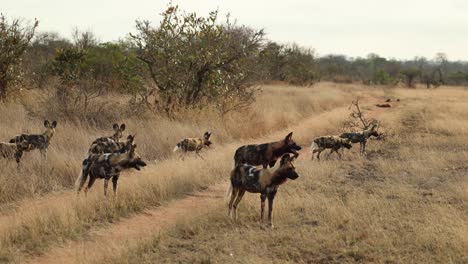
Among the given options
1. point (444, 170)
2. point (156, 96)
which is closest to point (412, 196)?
point (444, 170)

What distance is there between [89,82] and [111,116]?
1.70 meters

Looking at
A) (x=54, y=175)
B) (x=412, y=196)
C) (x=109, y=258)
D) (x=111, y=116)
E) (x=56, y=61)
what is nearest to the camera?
(x=109, y=258)

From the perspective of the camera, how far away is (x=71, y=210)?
293 inches

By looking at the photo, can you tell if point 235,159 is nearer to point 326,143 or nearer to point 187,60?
point 326,143

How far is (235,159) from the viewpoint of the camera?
31.9ft

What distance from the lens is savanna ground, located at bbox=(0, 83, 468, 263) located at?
631 centimetres

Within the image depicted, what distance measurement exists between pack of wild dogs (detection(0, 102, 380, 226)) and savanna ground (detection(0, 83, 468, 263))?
0.38m

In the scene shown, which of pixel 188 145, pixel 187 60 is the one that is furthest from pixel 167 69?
pixel 188 145

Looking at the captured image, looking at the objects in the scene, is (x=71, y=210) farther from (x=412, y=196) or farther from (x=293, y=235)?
(x=412, y=196)

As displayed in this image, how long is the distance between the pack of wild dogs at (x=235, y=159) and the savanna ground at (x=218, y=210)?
0.38m

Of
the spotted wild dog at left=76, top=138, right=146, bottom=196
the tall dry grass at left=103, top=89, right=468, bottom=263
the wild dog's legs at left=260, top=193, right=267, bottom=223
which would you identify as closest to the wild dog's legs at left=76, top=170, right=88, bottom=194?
the spotted wild dog at left=76, top=138, right=146, bottom=196

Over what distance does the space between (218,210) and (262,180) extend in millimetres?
1209

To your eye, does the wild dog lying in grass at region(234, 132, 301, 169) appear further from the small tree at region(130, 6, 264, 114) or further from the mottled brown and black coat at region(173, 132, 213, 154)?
the small tree at region(130, 6, 264, 114)

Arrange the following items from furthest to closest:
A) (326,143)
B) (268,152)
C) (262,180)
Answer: (326,143)
(268,152)
(262,180)
